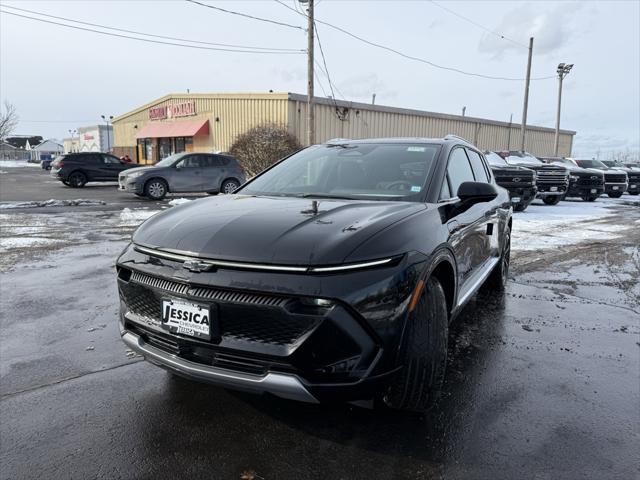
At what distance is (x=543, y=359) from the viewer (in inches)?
146

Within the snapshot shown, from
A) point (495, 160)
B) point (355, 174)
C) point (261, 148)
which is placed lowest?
point (355, 174)

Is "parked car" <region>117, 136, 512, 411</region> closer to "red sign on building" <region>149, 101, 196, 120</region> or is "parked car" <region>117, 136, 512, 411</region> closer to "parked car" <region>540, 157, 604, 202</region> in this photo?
"parked car" <region>540, 157, 604, 202</region>

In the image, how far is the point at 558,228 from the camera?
11.2m

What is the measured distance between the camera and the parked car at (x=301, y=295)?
6.96 feet

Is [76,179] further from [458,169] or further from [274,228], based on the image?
[274,228]

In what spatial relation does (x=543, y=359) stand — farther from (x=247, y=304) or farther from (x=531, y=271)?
(x=531, y=271)

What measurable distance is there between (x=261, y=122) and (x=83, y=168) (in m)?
8.80

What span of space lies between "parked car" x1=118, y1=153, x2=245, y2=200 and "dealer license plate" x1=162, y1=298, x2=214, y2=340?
14045 mm

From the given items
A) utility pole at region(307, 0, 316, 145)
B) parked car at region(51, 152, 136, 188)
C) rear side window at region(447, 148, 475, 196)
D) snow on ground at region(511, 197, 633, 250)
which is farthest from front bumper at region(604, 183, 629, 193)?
parked car at region(51, 152, 136, 188)

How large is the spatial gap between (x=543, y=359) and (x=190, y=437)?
272cm

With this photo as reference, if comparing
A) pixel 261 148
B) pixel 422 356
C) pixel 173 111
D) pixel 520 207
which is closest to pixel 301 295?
pixel 422 356

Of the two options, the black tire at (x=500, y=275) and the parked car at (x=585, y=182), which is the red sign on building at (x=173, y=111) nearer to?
the parked car at (x=585, y=182)

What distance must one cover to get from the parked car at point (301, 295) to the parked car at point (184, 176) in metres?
13.3

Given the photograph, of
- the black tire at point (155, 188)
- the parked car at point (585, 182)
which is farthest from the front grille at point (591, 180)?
the black tire at point (155, 188)
